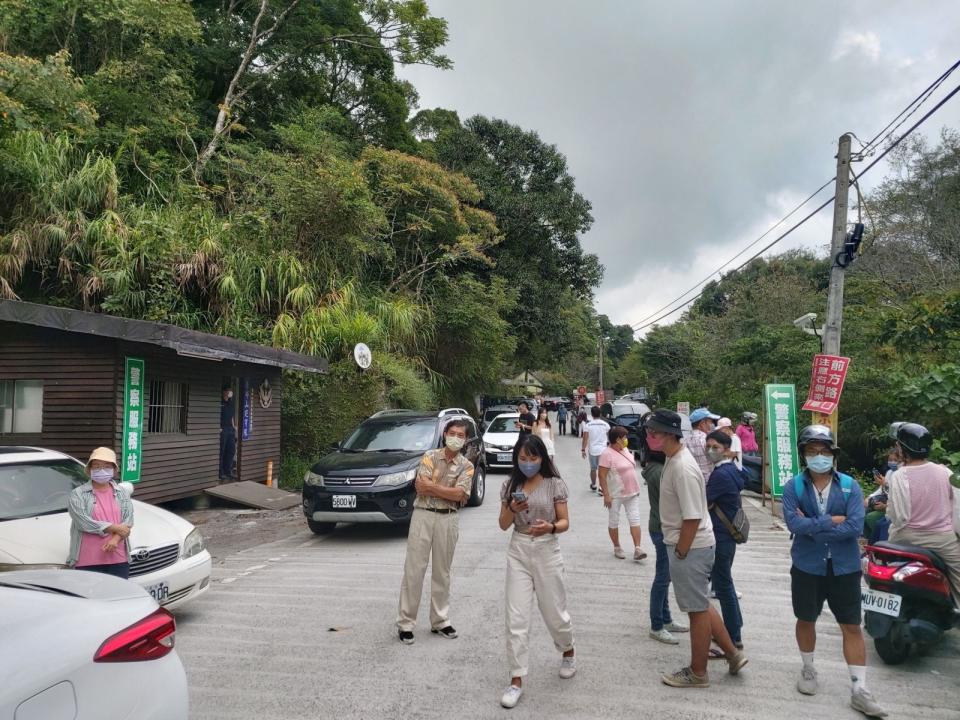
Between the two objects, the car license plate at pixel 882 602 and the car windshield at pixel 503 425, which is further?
the car windshield at pixel 503 425

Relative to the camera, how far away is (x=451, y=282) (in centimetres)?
2534

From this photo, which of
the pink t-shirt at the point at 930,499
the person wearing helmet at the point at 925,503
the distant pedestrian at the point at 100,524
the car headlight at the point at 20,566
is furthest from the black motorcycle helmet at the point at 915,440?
the car headlight at the point at 20,566

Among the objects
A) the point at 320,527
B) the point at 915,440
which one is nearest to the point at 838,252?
the point at 915,440

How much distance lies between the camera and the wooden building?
921 cm

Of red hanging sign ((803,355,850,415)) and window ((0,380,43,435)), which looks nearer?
window ((0,380,43,435))

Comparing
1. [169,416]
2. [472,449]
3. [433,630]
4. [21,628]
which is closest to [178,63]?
[169,416]

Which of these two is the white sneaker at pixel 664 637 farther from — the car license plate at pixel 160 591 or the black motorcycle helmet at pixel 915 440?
the car license plate at pixel 160 591

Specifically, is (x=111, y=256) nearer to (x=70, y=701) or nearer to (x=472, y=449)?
(x=472, y=449)

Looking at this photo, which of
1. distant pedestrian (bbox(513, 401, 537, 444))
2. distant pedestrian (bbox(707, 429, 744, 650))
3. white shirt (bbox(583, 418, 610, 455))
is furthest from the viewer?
distant pedestrian (bbox(513, 401, 537, 444))

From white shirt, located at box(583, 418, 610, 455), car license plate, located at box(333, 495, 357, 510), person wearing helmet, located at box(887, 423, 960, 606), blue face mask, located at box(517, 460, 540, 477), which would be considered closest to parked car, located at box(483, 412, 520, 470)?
white shirt, located at box(583, 418, 610, 455)

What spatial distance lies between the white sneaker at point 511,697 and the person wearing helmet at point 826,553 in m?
1.83

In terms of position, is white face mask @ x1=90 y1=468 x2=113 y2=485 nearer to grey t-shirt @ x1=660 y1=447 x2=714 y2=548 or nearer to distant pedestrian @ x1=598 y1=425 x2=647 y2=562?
grey t-shirt @ x1=660 y1=447 x2=714 y2=548

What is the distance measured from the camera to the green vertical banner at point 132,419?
9.88m

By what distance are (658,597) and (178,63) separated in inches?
817
